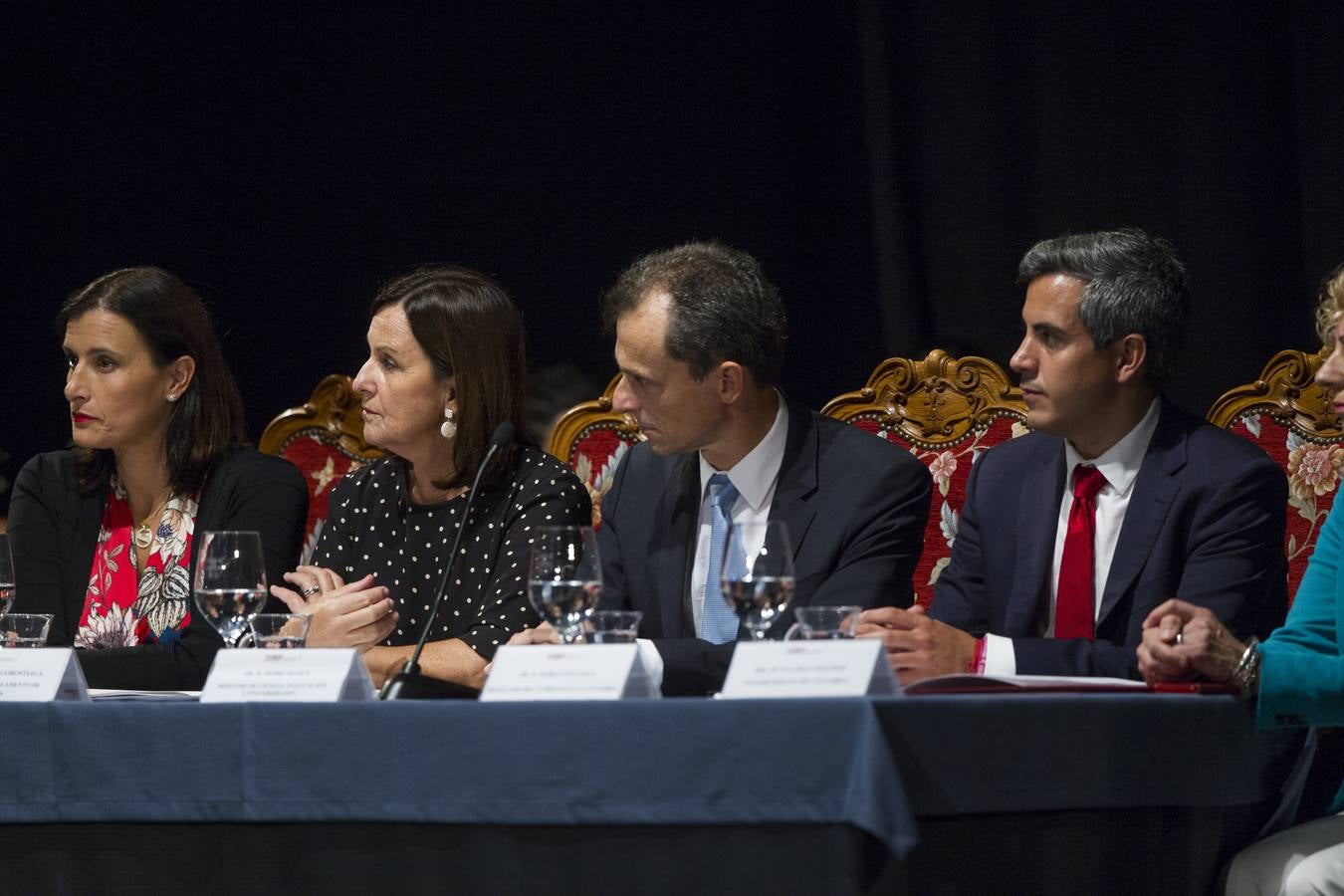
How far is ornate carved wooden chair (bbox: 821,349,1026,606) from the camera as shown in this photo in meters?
3.21

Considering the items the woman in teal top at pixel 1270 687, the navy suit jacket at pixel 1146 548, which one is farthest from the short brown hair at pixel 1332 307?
the woman in teal top at pixel 1270 687

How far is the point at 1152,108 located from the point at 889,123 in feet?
1.71

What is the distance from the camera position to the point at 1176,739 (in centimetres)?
171

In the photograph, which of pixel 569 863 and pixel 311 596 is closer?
pixel 569 863

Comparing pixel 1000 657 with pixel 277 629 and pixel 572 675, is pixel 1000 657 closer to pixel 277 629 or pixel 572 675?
pixel 572 675

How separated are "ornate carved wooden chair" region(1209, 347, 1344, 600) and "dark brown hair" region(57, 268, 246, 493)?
6.10ft

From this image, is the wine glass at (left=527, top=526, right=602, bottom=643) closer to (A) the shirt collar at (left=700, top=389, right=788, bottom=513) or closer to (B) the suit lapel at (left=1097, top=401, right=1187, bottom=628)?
(A) the shirt collar at (left=700, top=389, right=788, bottom=513)

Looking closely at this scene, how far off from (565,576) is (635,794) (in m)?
0.38

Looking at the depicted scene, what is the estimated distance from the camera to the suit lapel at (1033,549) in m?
2.68

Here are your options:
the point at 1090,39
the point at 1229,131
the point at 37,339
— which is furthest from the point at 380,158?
the point at 1229,131

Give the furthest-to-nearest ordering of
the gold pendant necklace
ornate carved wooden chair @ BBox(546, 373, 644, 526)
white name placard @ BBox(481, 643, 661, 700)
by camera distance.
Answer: ornate carved wooden chair @ BBox(546, 373, 644, 526)
the gold pendant necklace
white name placard @ BBox(481, 643, 661, 700)

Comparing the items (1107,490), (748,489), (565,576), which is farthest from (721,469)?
(565,576)

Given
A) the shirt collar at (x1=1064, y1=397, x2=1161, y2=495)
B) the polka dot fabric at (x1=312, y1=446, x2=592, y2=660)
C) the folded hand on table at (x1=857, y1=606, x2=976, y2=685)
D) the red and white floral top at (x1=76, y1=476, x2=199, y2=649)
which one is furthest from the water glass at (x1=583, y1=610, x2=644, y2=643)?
the red and white floral top at (x1=76, y1=476, x2=199, y2=649)

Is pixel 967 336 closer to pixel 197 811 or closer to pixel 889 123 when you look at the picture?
pixel 889 123
